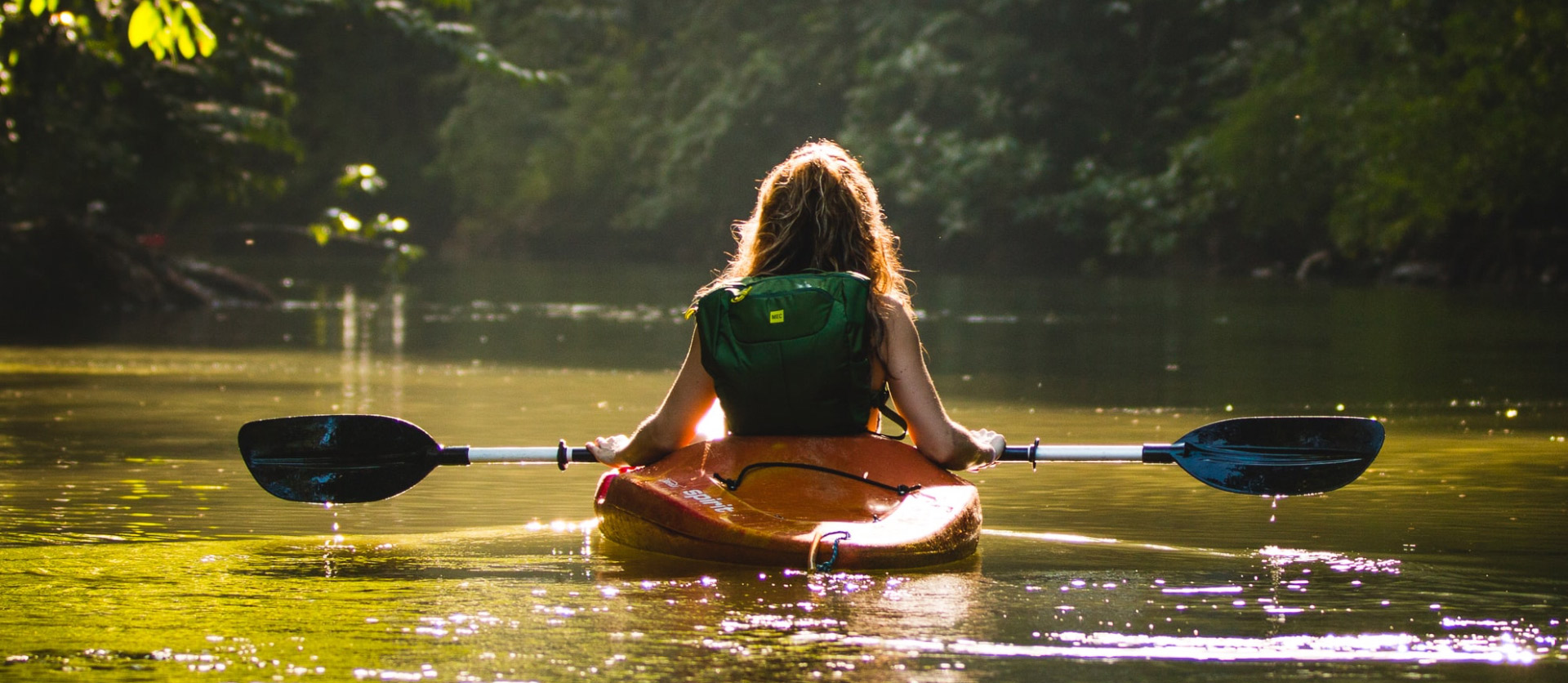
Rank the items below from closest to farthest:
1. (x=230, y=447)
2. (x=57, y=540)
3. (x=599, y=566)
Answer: (x=599, y=566) < (x=57, y=540) < (x=230, y=447)

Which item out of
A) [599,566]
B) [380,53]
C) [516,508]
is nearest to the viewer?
[599,566]

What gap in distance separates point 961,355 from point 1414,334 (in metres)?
4.45

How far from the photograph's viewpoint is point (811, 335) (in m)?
5.29

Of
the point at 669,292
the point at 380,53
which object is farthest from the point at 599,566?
the point at 380,53

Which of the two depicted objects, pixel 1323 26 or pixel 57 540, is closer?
pixel 57 540

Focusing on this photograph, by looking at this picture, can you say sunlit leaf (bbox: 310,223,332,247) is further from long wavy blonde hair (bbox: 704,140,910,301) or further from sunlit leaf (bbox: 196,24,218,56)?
long wavy blonde hair (bbox: 704,140,910,301)

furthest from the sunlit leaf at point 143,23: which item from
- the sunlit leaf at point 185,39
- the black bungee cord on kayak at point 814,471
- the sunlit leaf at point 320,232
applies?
the sunlit leaf at point 320,232

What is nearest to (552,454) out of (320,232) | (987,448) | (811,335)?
(811,335)

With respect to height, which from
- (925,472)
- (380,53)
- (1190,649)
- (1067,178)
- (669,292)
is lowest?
(1190,649)

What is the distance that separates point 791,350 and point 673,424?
20.2 inches

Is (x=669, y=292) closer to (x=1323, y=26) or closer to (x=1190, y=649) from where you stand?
(x=1323, y=26)

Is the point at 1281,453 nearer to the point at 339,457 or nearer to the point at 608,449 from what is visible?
the point at 608,449

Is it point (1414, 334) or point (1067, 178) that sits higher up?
point (1067, 178)

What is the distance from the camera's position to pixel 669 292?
1089 inches
